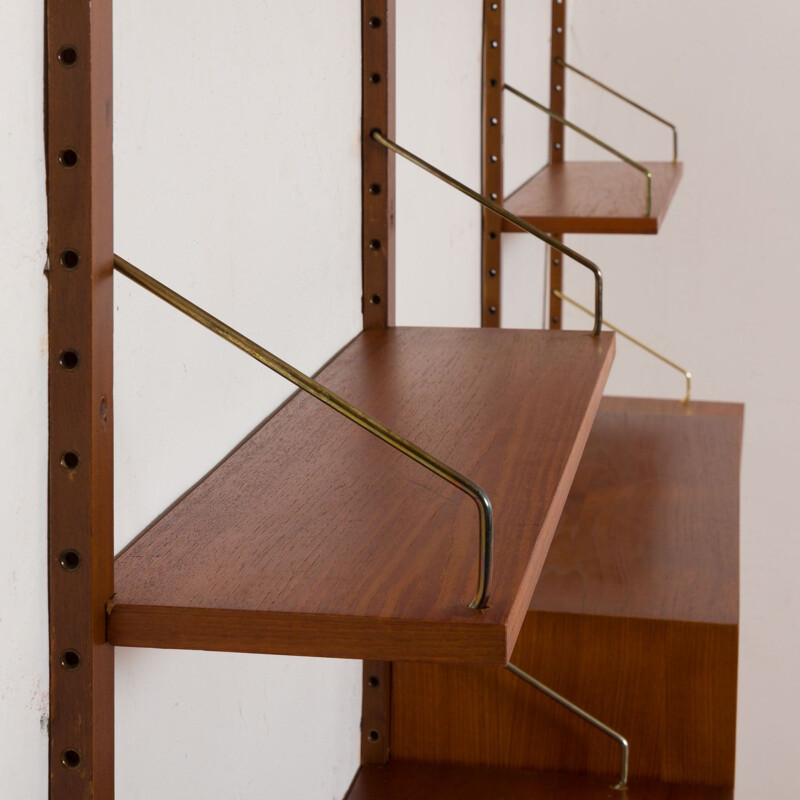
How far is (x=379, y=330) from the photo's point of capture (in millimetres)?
1058

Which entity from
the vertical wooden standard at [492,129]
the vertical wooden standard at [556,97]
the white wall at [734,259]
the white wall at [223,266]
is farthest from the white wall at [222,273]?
the white wall at [734,259]

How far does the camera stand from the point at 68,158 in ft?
1.70

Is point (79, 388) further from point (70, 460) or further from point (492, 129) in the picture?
point (492, 129)

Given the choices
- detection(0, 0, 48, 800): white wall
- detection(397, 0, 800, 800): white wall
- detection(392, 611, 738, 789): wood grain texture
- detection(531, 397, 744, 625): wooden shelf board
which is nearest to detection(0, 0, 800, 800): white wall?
detection(0, 0, 48, 800): white wall

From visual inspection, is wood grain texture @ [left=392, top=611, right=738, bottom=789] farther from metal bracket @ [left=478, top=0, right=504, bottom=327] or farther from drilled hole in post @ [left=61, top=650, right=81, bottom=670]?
drilled hole in post @ [left=61, top=650, right=81, bottom=670]

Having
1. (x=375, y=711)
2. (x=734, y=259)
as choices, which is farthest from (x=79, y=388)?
(x=734, y=259)

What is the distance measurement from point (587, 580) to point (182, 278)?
2.46 ft

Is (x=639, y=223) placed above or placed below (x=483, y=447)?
above

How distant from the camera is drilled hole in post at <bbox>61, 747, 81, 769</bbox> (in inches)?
21.8

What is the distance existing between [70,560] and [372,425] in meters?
0.15

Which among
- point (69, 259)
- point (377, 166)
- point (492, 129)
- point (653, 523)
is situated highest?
point (492, 129)

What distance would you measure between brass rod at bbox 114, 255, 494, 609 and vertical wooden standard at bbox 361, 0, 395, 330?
0.48m

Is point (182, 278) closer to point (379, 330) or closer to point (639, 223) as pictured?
point (379, 330)

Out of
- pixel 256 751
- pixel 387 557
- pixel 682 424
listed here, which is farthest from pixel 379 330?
pixel 682 424
